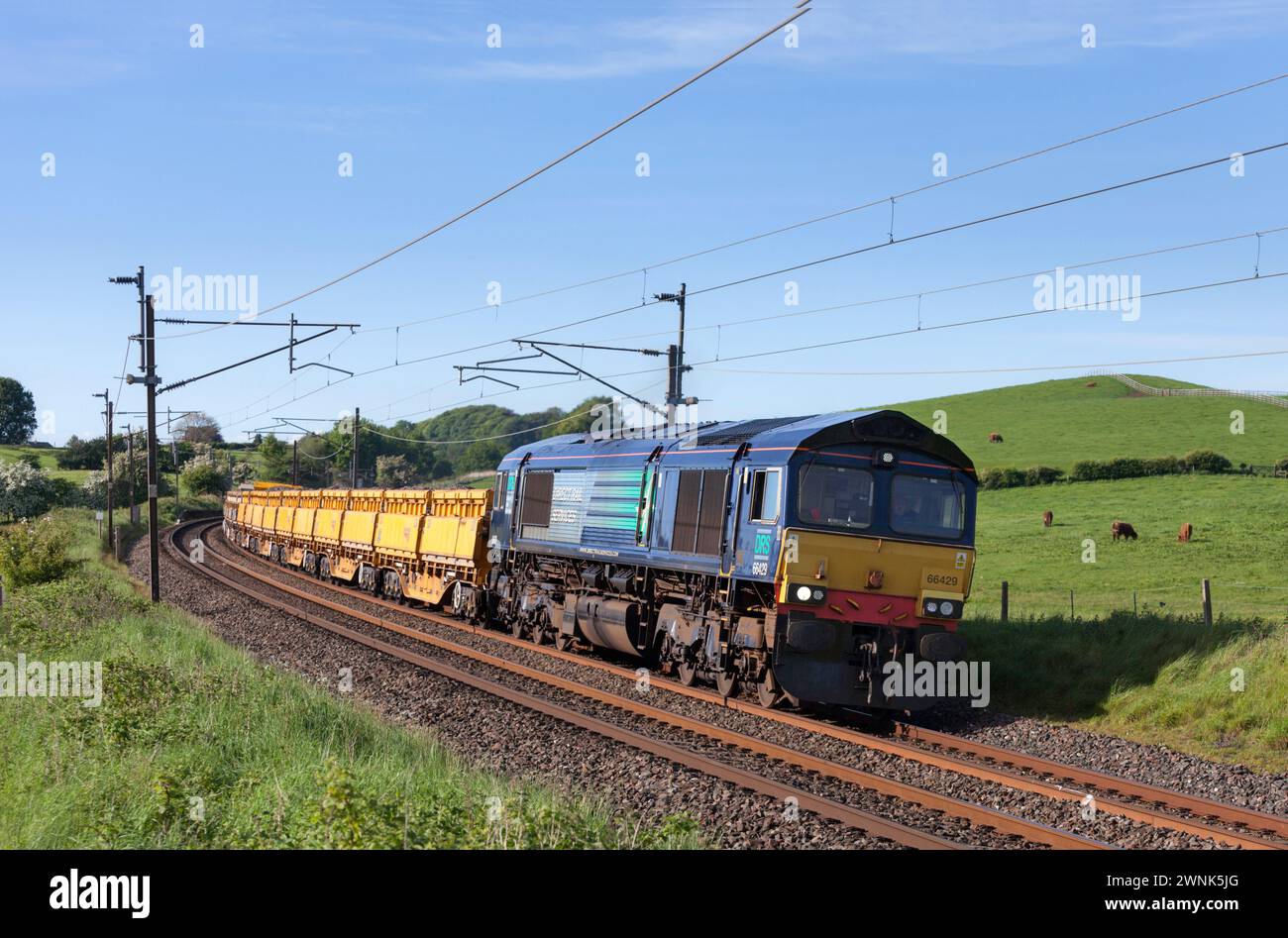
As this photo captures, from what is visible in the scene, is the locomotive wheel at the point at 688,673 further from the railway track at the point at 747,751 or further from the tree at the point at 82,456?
the tree at the point at 82,456

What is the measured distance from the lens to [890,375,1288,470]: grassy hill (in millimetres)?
63781

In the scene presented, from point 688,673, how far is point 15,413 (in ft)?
482

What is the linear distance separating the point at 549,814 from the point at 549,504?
608 inches

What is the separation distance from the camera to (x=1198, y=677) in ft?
49.5

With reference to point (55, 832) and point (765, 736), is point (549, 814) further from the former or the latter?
point (765, 736)

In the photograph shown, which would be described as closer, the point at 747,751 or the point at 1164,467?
the point at 747,751

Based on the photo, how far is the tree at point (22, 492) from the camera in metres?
65.7

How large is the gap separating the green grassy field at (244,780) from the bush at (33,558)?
1895 centimetres

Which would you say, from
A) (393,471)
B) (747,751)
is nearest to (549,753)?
(747,751)

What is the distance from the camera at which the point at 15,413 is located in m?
141

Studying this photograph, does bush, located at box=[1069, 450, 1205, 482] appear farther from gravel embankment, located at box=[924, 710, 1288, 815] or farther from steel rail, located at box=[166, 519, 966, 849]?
gravel embankment, located at box=[924, 710, 1288, 815]

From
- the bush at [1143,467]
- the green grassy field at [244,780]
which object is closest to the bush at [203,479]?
the bush at [1143,467]

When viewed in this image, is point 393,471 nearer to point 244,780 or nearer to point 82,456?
point 82,456

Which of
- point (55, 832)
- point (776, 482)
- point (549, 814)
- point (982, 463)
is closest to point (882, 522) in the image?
point (776, 482)
